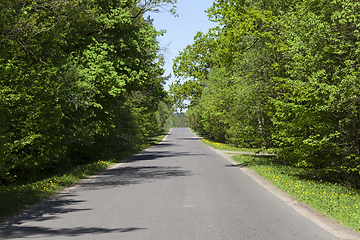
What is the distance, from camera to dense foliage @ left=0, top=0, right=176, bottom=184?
12.1m

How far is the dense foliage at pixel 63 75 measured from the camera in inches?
476

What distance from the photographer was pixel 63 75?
17.4m

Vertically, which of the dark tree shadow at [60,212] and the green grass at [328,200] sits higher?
the dark tree shadow at [60,212]

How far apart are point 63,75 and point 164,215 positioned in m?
11.6

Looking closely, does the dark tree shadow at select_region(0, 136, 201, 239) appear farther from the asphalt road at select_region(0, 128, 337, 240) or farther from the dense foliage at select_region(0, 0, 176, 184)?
the dense foliage at select_region(0, 0, 176, 184)

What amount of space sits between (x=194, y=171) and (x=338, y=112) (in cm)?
697

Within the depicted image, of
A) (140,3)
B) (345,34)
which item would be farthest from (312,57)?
(140,3)

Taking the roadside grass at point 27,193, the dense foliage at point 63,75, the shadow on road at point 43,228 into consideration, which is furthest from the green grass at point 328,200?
the dense foliage at point 63,75

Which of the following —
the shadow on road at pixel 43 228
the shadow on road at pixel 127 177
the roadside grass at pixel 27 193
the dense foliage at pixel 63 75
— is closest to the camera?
the shadow on road at pixel 43 228

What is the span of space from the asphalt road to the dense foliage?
11.2 feet

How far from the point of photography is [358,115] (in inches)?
492

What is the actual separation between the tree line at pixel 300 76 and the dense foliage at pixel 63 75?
659cm

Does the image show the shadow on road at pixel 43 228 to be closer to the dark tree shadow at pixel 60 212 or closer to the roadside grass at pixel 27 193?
the dark tree shadow at pixel 60 212

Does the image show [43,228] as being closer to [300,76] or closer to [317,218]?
[317,218]
